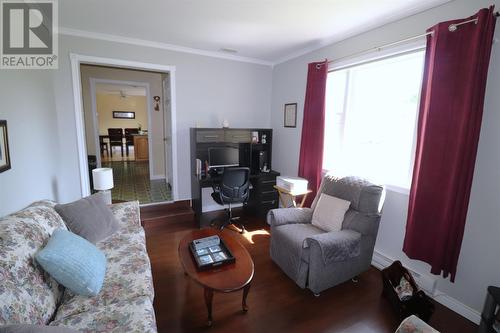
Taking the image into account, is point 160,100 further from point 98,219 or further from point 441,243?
point 441,243

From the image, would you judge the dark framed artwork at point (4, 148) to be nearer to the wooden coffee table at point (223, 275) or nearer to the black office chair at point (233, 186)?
the wooden coffee table at point (223, 275)

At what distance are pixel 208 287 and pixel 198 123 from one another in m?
2.75

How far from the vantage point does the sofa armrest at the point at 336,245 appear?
2031 mm

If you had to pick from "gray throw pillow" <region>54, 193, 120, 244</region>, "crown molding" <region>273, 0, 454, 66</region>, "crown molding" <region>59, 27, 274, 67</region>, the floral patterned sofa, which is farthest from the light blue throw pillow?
"crown molding" <region>273, 0, 454, 66</region>

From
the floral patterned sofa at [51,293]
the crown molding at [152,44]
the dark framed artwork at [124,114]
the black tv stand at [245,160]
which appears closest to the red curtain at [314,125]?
the black tv stand at [245,160]

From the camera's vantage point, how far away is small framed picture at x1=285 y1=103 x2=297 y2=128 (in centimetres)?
379

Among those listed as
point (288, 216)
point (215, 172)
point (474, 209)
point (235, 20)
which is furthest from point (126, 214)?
point (474, 209)

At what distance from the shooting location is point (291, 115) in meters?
3.87

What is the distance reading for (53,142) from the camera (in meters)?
2.86

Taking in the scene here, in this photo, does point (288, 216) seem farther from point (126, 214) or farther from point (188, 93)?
point (188, 93)

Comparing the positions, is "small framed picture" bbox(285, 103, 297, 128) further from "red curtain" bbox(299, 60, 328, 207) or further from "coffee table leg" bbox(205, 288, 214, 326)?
"coffee table leg" bbox(205, 288, 214, 326)

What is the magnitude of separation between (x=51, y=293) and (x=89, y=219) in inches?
29.6

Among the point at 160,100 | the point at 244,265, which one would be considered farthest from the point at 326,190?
the point at 160,100

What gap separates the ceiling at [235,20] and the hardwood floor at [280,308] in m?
2.58
